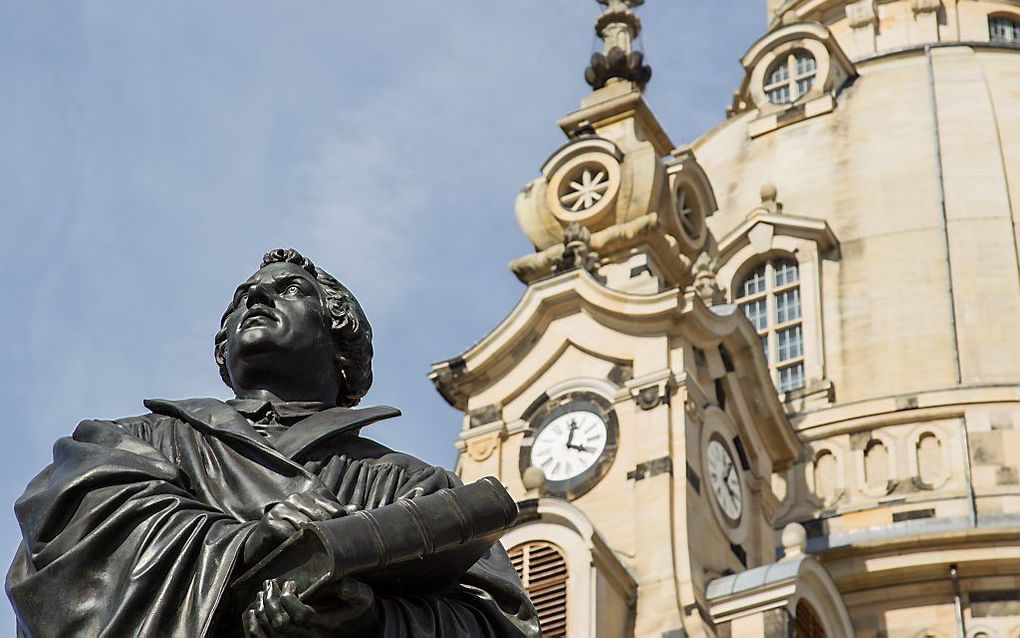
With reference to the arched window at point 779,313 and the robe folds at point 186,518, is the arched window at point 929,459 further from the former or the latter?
the robe folds at point 186,518

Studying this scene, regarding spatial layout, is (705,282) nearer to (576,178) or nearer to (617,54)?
(576,178)

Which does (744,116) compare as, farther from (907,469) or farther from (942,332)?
(907,469)

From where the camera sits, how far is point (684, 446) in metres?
32.2

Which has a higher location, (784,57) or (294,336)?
(784,57)

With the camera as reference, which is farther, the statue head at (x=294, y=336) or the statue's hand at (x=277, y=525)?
the statue head at (x=294, y=336)

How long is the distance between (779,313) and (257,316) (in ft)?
134

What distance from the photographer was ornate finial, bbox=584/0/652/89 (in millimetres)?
38844

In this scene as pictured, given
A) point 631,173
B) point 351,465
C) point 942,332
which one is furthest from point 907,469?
point 351,465

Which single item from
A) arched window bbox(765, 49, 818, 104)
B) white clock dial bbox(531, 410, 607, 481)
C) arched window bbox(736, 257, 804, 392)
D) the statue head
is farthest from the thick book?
arched window bbox(765, 49, 818, 104)

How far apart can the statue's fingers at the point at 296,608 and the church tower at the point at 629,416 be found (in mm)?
24705

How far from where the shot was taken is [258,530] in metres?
5.01

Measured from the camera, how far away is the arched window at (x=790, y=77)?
50562 millimetres

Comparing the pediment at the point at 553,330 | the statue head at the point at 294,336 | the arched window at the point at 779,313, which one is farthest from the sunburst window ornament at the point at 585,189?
the statue head at the point at 294,336

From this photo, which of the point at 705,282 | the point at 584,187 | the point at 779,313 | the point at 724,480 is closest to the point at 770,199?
the point at 779,313
